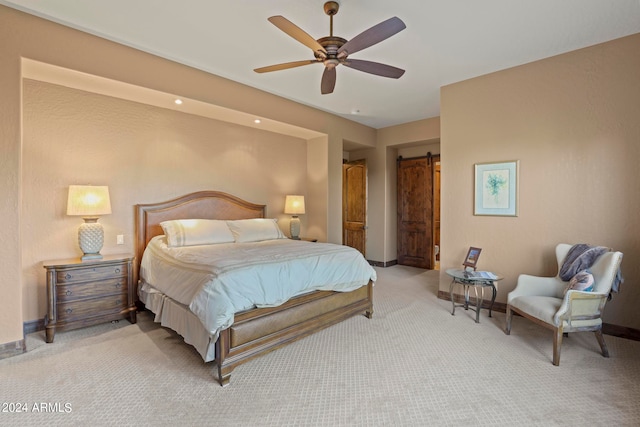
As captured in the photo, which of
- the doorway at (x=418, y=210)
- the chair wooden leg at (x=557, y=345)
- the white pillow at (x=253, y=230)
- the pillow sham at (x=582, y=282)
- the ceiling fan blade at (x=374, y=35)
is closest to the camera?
the ceiling fan blade at (x=374, y=35)

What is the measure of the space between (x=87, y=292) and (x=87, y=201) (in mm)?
935

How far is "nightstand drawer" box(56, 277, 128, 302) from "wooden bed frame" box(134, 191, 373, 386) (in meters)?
0.52

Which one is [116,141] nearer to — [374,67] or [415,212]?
[374,67]

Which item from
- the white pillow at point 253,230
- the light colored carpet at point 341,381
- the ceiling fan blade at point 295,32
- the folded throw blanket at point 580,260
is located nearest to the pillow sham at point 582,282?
the folded throw blanket at point 580,260

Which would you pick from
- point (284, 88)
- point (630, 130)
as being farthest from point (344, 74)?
point (630, 130)

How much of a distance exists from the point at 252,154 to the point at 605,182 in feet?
15.0

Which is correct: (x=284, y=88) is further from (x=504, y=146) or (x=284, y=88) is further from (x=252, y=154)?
(x=504, y=146)

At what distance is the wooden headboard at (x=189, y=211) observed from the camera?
12.6ft

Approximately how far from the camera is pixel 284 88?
446 centimetres

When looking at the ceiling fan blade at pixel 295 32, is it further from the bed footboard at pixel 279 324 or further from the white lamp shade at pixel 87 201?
the white lamp shade at pixel 87 201

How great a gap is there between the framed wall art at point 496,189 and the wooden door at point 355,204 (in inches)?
112

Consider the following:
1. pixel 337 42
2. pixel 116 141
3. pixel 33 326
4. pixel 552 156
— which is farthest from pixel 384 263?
pixel 33 326

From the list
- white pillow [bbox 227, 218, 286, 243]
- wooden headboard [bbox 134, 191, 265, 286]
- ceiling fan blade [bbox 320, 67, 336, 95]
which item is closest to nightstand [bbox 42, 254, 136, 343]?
wooden headboard [bbox 134, 191, 265, 286]

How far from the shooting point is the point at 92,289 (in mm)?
3146
